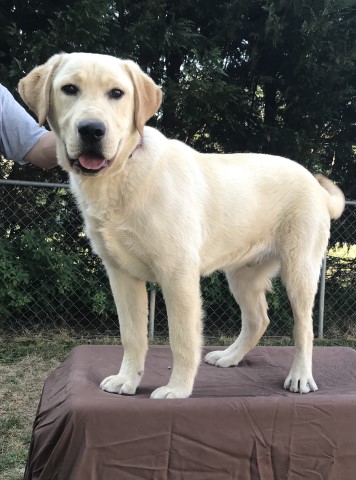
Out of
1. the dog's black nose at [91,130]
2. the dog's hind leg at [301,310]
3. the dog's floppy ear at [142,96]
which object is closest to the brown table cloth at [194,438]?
the dog's hind leg at [301,310]

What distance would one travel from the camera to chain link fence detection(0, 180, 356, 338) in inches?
192

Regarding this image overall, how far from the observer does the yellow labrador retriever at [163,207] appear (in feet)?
6.11

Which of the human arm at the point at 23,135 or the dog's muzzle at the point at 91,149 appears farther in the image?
the human arm at the point at 23,135

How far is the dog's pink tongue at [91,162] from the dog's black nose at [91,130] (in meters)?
0.08

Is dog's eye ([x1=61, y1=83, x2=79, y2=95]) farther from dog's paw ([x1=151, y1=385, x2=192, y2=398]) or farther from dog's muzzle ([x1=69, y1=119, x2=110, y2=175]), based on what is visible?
dog's paw ([x1=151, y1=385, x2=192, y2=398])

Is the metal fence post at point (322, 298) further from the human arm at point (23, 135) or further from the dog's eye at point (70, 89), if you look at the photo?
A: the dog's eye at point (70, 89)

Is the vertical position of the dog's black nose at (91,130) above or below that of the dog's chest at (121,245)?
above

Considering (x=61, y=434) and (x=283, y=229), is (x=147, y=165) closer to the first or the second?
(x=283, y=229)

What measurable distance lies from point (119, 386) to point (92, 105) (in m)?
1.22

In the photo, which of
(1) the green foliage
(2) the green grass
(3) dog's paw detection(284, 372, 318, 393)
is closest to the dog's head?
(3) dog's paw detection(284, 372, 318, 393)

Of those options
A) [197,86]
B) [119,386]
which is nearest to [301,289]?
[119,386]

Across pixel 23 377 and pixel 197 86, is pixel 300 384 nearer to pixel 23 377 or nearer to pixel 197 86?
pixel 23 377

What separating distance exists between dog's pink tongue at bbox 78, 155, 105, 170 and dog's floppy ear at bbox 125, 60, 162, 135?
248 millimetres

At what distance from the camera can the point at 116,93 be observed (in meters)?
1.88
